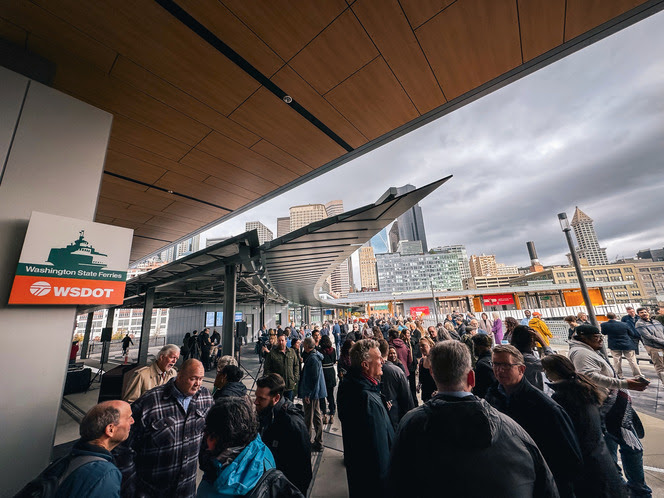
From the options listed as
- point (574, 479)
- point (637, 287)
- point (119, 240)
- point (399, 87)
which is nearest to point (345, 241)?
point (399, 87)

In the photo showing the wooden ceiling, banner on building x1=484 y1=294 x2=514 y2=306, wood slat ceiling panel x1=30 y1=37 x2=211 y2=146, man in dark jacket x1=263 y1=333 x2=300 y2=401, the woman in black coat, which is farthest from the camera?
banner on building x1=484 y1=294 x2=514 y2=306

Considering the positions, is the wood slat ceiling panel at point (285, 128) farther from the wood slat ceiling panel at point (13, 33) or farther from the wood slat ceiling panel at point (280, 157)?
the wood slat ceiling panel at point (13, 33)

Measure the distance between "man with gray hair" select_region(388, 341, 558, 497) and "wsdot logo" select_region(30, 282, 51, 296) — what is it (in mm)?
3091

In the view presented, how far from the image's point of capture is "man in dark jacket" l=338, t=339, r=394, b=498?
2.16m

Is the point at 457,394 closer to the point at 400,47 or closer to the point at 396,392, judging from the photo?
the point at 396,392

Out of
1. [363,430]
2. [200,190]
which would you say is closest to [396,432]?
[363,430]

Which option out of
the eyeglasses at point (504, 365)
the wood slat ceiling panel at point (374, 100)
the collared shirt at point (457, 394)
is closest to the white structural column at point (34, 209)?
the wood slat ceiling panel at point (374, 100)

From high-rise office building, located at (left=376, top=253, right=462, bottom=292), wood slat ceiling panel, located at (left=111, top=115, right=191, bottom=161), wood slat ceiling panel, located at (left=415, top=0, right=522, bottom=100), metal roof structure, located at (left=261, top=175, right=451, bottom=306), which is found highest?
high-rise office building, located at (left=376, top=253, right=462, bottom=292)

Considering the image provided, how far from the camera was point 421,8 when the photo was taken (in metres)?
2.69

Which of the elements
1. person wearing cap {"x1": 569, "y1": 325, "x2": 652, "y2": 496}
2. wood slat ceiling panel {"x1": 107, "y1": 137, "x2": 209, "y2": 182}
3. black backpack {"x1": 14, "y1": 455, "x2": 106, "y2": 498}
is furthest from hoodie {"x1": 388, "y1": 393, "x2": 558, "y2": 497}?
wood slat ceiling panel {"x1": 107, "y1": 137, "x2": 209, "y2": 182}

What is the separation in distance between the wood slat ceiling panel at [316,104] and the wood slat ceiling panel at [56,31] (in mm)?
1930

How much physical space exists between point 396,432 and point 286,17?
3.83 m

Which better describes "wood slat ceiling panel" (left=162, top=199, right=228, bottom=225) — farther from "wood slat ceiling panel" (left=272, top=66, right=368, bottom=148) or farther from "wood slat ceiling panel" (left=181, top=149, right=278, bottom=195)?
"wood slat ceiling panel" (left=272, top=66, right=368, bottom=148)

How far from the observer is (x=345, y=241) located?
7.15m
